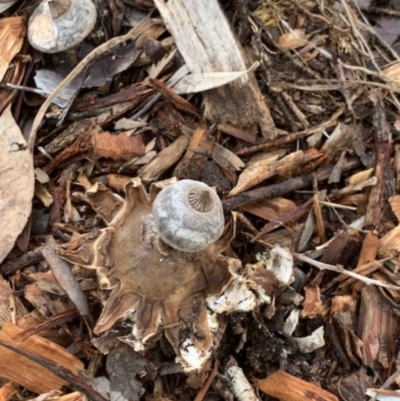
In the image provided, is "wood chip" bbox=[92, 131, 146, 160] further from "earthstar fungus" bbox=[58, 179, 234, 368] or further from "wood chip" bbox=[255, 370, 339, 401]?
"wood chip" bbox=[255, 370, 339, 401]

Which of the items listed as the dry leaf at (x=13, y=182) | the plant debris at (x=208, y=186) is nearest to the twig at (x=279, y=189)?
the plant debris at (x=208, y=186)

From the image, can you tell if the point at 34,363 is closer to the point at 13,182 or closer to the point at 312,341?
the point at 13,182

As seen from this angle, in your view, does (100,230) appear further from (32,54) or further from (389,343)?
(389,343)

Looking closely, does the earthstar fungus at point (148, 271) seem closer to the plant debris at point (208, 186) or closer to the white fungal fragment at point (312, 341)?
the plant debris at point (208, 186)

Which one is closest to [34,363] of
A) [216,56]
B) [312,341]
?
[312,341]

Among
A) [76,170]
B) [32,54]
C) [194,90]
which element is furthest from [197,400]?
[32,54]

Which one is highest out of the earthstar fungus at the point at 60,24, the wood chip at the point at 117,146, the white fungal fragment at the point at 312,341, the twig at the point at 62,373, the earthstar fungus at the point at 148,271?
the earthstar fungus at the point at 60,24
